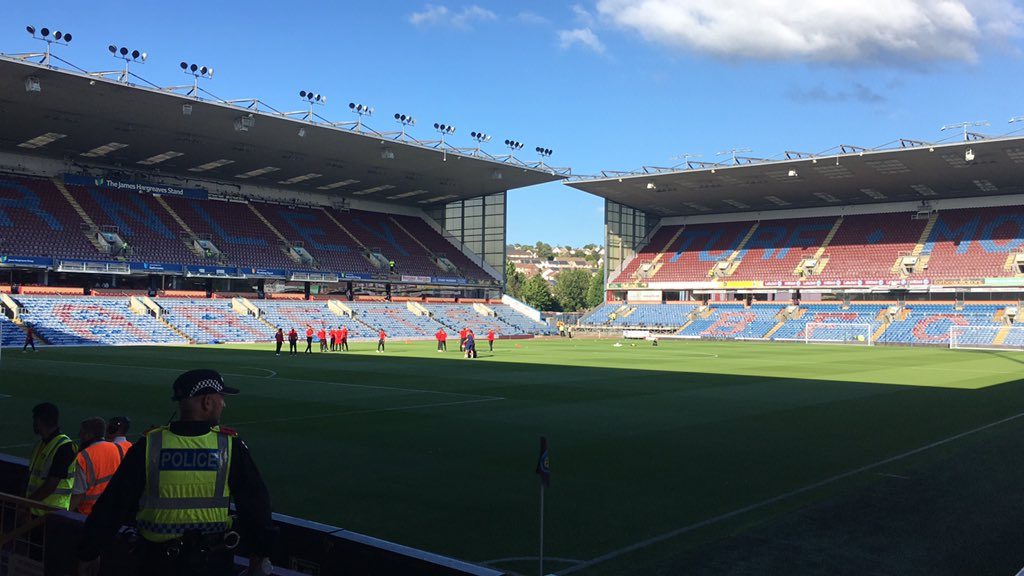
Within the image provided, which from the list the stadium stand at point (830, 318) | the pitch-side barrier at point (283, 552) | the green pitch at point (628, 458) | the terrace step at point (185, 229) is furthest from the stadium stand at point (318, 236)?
the pitch-side barrier at point (283, 552)

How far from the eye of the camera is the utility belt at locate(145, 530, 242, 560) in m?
4.51

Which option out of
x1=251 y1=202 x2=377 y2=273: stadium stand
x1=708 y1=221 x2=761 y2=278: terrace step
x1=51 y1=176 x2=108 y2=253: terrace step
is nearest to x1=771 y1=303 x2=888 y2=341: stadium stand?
x1=708 y1=221 x2=761 y2=278: terrace step

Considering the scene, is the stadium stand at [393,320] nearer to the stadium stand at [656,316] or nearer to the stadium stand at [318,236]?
the stadium stand at [318,236]

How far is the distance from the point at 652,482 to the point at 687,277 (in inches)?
3091

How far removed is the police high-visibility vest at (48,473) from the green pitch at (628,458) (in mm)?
3560

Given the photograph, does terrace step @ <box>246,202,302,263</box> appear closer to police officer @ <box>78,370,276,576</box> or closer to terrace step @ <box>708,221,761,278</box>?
terrace step @ <box>708,221,761,278</box>

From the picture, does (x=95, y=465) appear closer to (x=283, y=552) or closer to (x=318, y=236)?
(x=283, y=552)

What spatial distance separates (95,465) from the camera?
22.6ft

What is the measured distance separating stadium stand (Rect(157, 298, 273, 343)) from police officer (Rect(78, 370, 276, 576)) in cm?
5343

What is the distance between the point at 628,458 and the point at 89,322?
48.2 meters

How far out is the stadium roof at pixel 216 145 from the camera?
1924 inches

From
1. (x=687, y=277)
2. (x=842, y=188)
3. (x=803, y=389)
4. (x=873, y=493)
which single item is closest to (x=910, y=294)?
(x=842, y=188)

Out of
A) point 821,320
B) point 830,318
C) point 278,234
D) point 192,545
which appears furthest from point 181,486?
point 830,318

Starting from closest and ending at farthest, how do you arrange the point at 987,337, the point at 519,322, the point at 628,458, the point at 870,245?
the point at 628,458 → the point at 987,337 → the point at 519,322 → the point at 870,245
